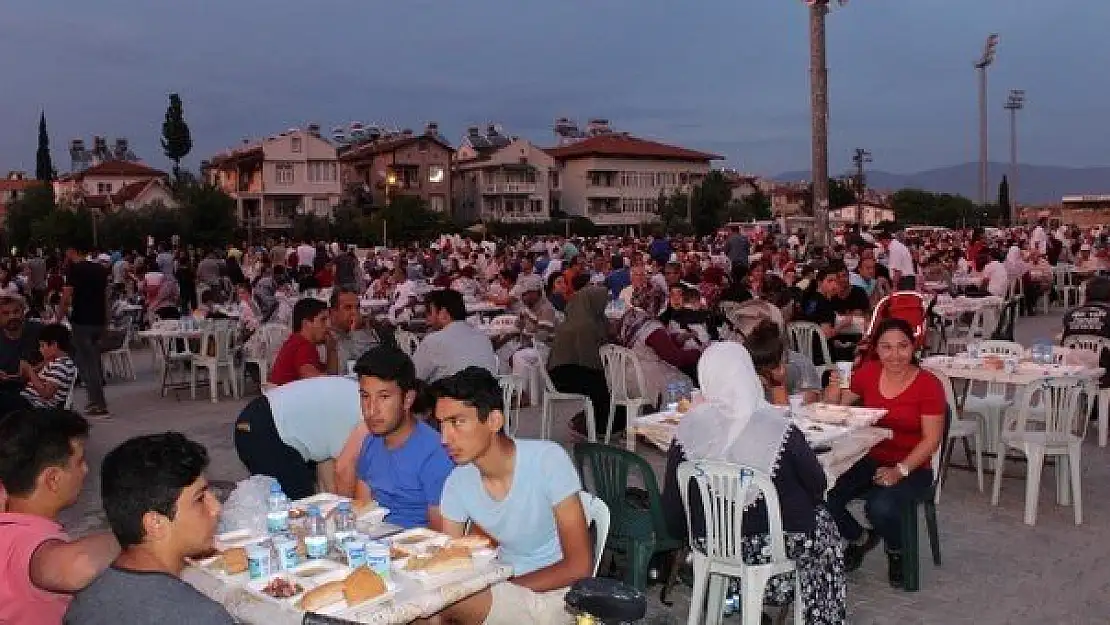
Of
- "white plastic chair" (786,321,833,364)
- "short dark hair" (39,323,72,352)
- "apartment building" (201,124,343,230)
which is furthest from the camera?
"apartment building" (201,124,343,230)

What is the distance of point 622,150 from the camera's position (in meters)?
71.8

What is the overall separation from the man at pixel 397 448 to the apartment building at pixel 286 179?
195 feet

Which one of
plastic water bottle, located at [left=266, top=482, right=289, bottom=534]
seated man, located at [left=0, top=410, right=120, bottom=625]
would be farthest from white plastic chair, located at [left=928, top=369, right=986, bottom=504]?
seated man, located at [left=0, top=410, right=120, bottom=625]

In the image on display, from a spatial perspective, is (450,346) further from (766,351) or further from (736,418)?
(736,418)

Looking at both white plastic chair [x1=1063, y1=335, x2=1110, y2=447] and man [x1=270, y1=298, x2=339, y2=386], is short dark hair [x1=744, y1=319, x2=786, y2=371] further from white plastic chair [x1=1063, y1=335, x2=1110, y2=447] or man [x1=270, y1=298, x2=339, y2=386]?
white plastic chair [x1=1063, y1=335, x2=1110, y2=447]

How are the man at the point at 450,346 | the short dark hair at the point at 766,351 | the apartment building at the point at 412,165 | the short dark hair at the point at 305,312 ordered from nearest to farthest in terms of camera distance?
the short dark hair at the point at 766,351, the short dark hair at the point at 305,312, the man at the point at 450,346, the apartment building at the point at 412,165

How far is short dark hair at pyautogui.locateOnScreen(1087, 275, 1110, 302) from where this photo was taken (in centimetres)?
848

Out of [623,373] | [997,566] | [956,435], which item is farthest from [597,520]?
[623,373]

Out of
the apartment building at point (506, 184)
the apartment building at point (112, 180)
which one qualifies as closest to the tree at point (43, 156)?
the apartment building at point (112, 180)

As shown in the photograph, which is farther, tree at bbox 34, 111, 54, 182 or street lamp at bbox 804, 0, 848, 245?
tree at bbox 34, 111, 54, 182

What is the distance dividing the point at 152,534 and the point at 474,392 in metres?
1.27

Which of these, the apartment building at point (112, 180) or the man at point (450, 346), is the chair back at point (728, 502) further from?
the apartment building at point (112, 180)

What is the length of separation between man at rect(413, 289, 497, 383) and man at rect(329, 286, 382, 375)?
2.15 ft

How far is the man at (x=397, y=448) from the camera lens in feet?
13.6
